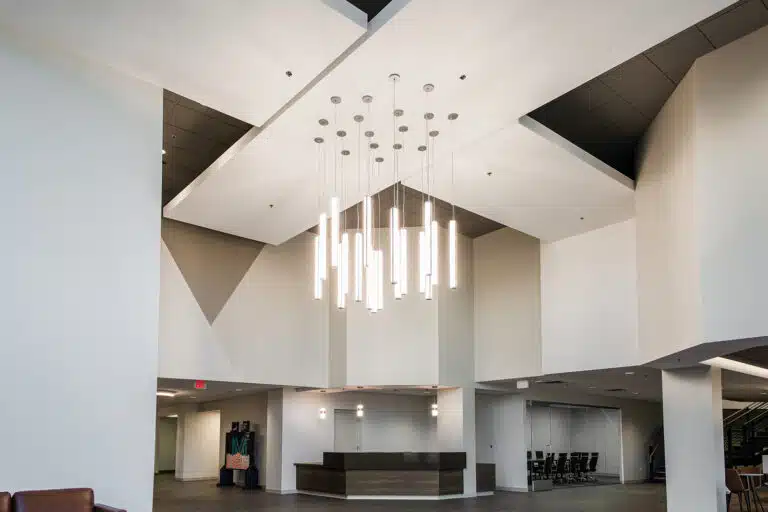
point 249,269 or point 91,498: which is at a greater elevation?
point 249,269

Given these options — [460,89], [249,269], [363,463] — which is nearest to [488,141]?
[460,89]

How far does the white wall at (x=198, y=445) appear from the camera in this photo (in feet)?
70.3

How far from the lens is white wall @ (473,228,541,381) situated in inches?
575

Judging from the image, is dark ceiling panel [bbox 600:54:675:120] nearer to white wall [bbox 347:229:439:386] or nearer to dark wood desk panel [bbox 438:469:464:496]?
white wall [bbox 347:229:439:386]

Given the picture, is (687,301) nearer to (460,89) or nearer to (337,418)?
(460,89)

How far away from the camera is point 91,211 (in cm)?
670

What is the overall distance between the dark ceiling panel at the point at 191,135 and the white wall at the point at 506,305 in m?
6.82

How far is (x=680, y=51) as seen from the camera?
8062 millimetres

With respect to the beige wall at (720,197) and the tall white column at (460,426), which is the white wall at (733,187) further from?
the tall white column at (460,426)

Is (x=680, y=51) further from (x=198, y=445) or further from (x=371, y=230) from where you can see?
(x=198, y=445)

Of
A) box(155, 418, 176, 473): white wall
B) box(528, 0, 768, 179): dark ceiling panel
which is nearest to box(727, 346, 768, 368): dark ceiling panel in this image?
box(528, 0, 768, 179): dark ceiling panel

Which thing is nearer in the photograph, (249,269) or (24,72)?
(24,72)

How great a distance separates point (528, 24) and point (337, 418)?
13.3m

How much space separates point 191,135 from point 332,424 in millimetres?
8934
